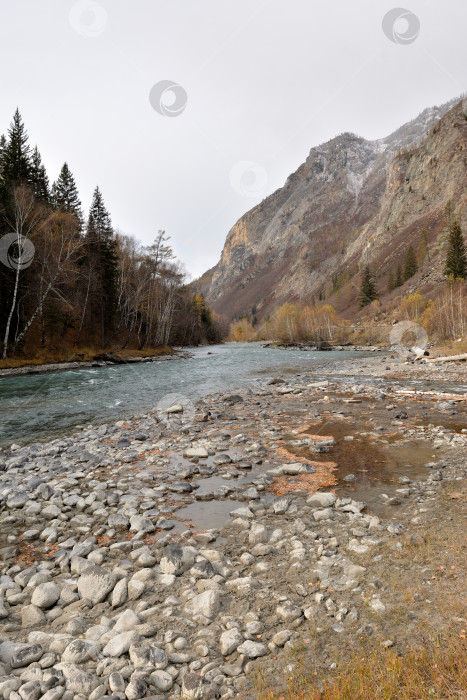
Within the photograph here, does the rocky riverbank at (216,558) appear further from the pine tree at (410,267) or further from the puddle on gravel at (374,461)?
the pine tree at (410,267)

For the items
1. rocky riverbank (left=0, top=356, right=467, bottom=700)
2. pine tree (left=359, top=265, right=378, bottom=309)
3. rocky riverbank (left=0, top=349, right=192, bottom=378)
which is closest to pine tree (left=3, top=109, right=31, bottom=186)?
rocky riverbank (left=0, top=349, right=192, bottom=378)

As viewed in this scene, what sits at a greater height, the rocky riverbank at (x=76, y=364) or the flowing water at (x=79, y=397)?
the rocky riverbank at (x=76, y=364)

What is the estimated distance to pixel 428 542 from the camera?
457 cm

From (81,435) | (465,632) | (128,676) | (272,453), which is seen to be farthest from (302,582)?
(81,435)

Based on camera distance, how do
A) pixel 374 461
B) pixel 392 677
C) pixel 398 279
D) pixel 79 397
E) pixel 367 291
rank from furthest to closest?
pixel 367 291 < pixel 398 279 < pixel 79 397 < pixel 374 461 < pixel 392 677

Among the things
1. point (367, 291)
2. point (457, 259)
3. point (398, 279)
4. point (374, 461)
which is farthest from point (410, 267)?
point (374, 461)

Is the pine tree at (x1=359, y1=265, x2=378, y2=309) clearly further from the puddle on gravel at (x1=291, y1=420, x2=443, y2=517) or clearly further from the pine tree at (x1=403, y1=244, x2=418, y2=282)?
the puddle on gravel at (x1=291, y1=420, x2=443, y2=517)

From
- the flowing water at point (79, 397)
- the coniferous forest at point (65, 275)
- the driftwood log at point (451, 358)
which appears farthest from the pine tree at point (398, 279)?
the flowing water at point (79, 397)

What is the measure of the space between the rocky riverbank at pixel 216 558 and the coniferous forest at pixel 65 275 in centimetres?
2906

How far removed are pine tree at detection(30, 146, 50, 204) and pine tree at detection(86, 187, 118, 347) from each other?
642 centimetres

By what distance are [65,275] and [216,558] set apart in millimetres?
37239

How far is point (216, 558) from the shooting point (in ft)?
15.1

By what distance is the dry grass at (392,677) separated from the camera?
7.82 feet

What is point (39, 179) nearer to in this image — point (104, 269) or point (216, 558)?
point (104, 269)
